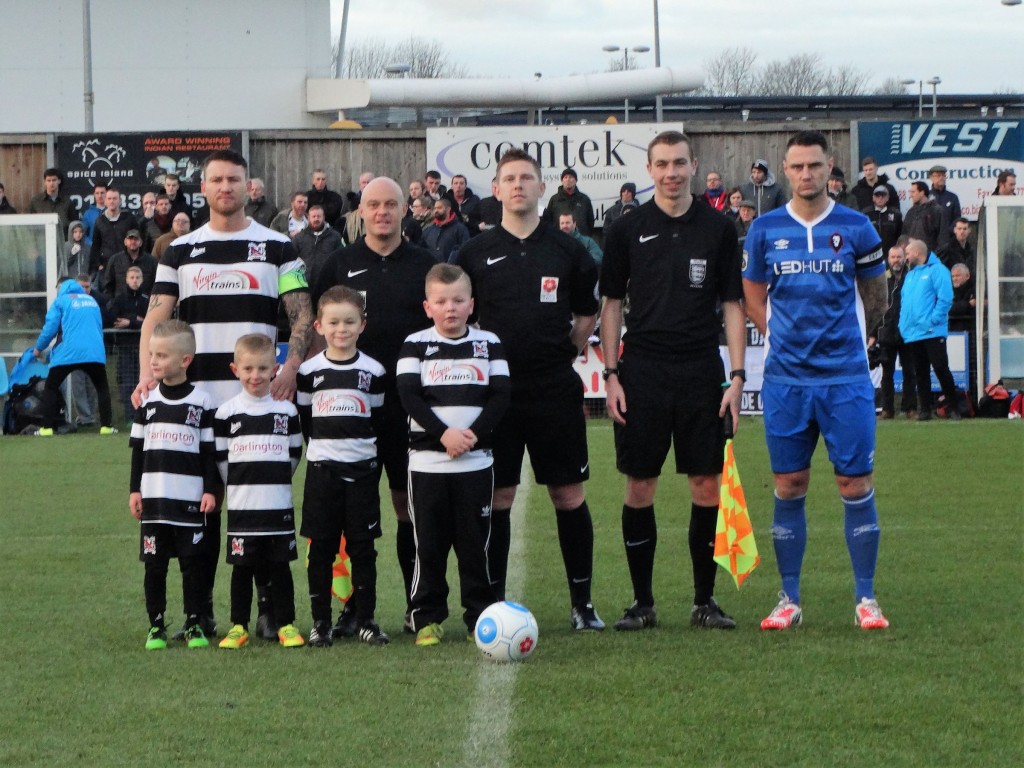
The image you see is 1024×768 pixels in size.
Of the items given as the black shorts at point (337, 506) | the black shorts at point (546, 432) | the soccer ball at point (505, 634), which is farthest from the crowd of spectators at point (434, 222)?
the soccer ball at point (505, 634)

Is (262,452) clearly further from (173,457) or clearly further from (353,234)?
(353,234)

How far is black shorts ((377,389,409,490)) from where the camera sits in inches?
257

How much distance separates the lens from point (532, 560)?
8.62 meters

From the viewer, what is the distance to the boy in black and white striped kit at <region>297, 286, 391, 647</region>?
6.26 m

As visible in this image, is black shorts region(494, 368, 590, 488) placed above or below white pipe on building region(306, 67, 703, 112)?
below

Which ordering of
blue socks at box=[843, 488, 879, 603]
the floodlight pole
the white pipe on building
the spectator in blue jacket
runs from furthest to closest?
the white pipe on building < the floodlight pole < the spectator in blue jacket < blue socks at box=[843, 488, 879, 603]

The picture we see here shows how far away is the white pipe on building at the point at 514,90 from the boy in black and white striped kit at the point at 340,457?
21504mm

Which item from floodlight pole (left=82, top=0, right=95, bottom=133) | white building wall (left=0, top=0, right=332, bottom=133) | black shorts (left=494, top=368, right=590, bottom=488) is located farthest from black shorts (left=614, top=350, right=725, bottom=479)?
white building wall (left=0, top=0, right=332, bottom=133)

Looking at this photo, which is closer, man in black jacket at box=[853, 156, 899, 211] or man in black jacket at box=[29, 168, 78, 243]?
man in black jacket at box=[853, 156, 899, 211]

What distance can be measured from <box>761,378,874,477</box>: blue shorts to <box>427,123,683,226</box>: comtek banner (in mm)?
15026

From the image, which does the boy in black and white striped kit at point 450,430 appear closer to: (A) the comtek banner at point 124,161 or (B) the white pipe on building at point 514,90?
(A) the comtek banner at point 124,161

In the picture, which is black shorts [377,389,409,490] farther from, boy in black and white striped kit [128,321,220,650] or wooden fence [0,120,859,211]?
wooden fence [0,120,859,211]

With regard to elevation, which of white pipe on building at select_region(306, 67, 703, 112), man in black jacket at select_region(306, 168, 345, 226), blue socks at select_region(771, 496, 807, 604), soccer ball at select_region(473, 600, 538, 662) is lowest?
soccer ball at select_region(473, 600, 538, 662)

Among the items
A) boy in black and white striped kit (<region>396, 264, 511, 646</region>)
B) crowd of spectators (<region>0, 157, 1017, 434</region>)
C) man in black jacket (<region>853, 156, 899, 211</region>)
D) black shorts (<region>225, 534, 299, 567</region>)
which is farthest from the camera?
man in black jacket (<region>853, 156, 899, 211</region>)
